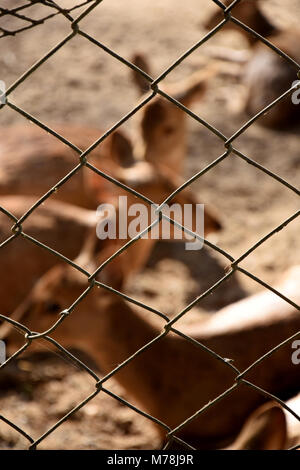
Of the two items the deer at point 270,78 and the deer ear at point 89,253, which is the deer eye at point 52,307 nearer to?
the deer ear at point 89,253

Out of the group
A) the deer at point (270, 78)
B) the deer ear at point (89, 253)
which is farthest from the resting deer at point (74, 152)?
the deer at point (270, 78)

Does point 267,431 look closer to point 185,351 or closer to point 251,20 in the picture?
point 185,351

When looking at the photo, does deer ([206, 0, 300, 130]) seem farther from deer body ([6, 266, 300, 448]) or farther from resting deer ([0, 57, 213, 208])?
deer body ([6, 266, 300, 448])

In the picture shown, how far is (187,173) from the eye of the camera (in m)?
5.56

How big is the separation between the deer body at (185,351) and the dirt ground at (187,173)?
301mm

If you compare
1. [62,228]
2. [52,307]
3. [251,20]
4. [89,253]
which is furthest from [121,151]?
[251,20]

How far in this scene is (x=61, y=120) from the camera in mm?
6059

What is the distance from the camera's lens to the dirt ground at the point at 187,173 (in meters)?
3.40

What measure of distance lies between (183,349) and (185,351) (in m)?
0.01

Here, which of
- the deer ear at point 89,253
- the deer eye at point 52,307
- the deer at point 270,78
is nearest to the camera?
the deer eye at point 52,307

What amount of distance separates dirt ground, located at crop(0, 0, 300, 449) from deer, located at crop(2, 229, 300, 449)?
Answer: 0.92ft

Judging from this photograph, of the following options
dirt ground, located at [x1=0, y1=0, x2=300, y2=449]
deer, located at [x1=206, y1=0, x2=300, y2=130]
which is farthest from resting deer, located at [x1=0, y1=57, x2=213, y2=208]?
deer, located at [x1=206, y1=0, x2=300, y2=130]

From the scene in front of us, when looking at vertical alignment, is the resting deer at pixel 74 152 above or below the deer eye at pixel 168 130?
below

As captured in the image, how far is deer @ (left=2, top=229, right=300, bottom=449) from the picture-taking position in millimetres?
3051
